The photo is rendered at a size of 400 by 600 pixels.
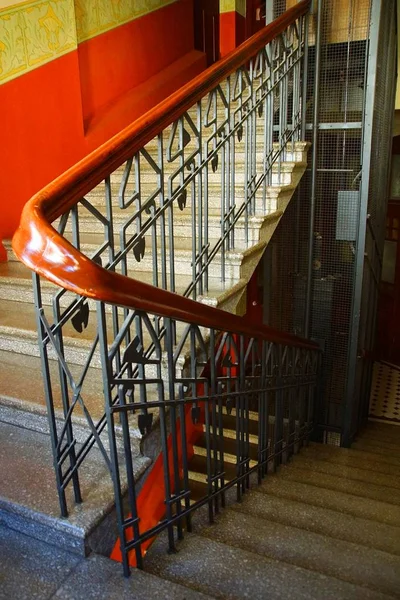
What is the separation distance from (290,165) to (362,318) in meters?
1.68

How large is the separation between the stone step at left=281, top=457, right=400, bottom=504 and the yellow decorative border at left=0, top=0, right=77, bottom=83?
322cm

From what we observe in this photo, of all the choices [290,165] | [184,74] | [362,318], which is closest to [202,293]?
[290,165]

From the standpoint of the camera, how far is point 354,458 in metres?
3.97

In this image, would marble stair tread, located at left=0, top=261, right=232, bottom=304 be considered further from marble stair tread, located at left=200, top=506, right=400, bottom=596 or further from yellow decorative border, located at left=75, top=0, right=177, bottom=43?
yellow decorative border, located at left=75, top=0, right=177, bottom=43

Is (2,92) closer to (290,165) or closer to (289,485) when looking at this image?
(290,165)

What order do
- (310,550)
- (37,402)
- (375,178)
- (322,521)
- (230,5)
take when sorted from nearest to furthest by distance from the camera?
(310,550)
(37,402)
(322,521)
(375,178)
(230,5)

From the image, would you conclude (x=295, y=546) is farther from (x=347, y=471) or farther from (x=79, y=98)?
(x=79, y=98)

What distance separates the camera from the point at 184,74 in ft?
18.0

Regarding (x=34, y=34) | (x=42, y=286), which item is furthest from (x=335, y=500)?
(x=34, y=34)

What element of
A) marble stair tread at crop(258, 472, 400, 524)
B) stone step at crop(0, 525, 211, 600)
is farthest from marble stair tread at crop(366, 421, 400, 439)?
stone step at crop(0, 525, 211, 600)

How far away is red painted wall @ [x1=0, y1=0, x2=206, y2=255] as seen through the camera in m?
3.32

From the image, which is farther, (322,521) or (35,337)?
(35,337)

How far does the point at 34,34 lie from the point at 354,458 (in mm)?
4027

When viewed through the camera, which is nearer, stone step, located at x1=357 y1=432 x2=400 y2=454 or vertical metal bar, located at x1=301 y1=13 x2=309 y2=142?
vertical metal bar, located at x1=301 y1=13 x2=309 y2=142
